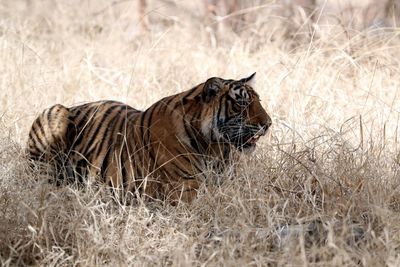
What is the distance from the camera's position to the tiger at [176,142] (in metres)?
4.59

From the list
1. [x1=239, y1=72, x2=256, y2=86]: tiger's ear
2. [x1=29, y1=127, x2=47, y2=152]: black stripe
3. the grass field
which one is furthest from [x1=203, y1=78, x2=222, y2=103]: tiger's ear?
[x1=29, y1=127, x2=47, y2=152]: black stripe

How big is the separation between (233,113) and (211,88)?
0.19 metres

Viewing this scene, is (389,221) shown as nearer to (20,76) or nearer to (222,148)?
(222,148)

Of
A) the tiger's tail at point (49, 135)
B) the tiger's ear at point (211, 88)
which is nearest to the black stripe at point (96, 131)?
the tiger's tail at point (49, 135)

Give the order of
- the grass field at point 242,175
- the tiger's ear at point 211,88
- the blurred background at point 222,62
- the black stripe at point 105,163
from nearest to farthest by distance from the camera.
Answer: the grass field at point 242,175
the tiger's ear at point 211,88
the black stripe at point 105,163
the blurred background at point 222,62

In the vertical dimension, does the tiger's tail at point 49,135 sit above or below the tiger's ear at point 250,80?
below

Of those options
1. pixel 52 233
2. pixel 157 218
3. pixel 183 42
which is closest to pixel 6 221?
pixel 52 233

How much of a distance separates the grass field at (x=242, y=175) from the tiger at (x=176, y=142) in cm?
17

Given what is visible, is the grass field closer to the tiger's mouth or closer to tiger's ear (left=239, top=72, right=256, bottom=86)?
the tiger's mouth

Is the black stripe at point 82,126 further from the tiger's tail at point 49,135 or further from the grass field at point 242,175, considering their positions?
the grass field at point 242,175

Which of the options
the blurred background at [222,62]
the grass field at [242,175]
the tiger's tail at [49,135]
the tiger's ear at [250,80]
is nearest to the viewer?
the grass field at [242,175]

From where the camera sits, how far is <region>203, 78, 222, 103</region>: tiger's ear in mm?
4562

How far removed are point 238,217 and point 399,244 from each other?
0.77m

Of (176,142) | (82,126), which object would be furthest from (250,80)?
(82,126)
